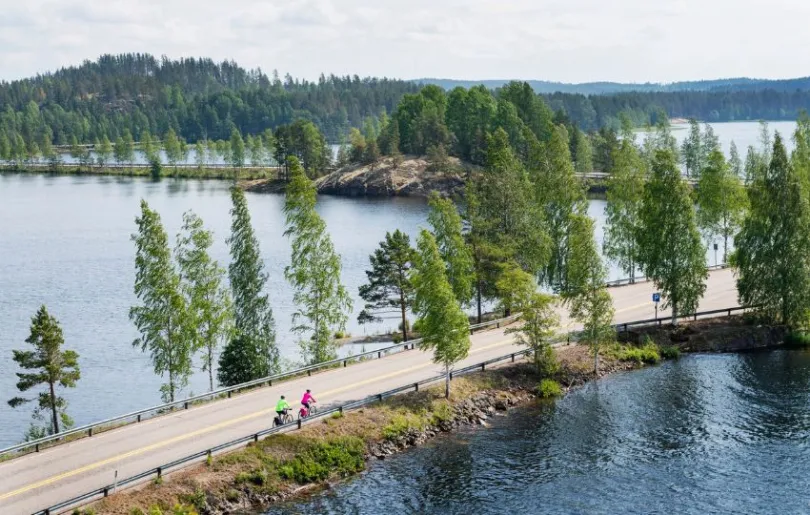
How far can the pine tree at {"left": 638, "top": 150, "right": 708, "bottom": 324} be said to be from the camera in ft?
236

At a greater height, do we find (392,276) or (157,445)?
(392,276)

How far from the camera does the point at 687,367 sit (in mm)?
67875

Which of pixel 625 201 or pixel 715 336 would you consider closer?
pixel 715 336

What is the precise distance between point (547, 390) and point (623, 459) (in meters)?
11.0

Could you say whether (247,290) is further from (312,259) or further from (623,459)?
(623,459)

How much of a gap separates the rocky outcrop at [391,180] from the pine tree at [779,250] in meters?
101

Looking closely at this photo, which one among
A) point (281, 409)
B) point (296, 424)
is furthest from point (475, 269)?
point (281, 409)

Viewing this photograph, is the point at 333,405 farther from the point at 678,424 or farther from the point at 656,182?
the point at 656,182

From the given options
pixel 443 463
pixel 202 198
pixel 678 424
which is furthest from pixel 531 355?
pixel 202 198

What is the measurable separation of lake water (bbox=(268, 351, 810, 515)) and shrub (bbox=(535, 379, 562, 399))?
0.94 meters

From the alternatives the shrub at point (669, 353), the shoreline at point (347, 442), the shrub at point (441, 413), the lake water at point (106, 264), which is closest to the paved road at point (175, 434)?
the shoreline at point (347, 442)

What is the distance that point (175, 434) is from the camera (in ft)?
164

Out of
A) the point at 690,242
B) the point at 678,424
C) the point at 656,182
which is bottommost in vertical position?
the point at 678,424

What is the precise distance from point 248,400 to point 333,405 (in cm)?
513
